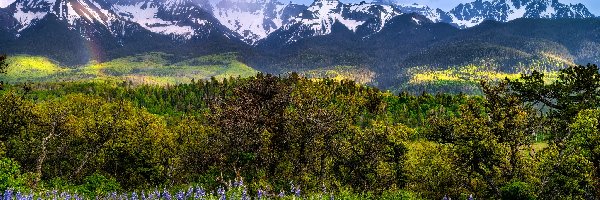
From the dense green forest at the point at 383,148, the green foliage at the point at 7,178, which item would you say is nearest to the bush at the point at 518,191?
the dense green forest at the point at 383,148

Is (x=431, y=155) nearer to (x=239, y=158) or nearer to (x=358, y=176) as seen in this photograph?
(x=358, y=176)

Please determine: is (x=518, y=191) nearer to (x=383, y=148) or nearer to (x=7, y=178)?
(x=383, y=148)

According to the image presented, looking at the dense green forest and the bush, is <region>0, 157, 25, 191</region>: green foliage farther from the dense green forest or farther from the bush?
the bush

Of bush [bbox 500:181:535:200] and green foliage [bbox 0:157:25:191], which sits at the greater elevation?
green foliage [bbox 0:157:25:191]

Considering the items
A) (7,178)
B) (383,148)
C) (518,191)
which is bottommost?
(383,148)

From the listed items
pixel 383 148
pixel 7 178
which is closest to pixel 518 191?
pixel 383 148

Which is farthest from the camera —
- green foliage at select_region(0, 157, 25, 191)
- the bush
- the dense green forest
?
the bush

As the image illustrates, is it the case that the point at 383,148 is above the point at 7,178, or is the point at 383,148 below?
below

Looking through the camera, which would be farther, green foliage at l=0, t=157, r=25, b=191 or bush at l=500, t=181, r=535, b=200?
bush at l=500, t=181, r=535, b=200

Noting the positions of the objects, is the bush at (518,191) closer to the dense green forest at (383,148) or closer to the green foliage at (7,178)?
the dense green forest at (383,148)

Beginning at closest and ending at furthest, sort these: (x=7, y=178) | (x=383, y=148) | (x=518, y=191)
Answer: (x=7, y=178), (x=518, y=191), (x=383, y=148)

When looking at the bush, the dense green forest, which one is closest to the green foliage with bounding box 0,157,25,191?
the dense green forest

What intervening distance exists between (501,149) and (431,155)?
27.4m

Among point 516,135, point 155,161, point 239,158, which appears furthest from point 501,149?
point 155,161
